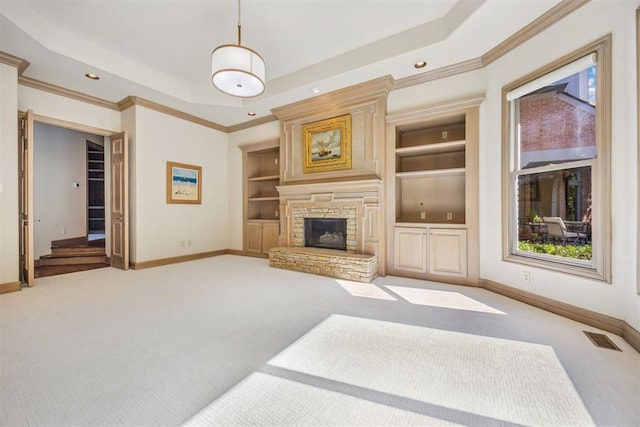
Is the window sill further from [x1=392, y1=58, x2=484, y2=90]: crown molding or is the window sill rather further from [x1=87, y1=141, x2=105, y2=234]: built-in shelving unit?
[x1=87, y1=141, x2=105, y2=234]: built-in shelving unit

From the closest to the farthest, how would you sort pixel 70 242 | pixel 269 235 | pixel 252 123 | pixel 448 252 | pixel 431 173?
pixel 448 252 < pixel 431 173 < pixel 269 235 < pixel 252 123 < pixel 70 242

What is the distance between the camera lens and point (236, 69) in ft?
8.66

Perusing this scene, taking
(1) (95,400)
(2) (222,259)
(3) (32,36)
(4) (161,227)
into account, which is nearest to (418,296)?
(1) (95,400)

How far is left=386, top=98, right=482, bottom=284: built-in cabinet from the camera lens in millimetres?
3539

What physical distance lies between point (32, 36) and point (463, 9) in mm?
4895

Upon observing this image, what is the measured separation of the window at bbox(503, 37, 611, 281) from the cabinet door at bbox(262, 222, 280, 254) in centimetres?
402

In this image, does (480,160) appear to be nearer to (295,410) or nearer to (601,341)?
(601,341)

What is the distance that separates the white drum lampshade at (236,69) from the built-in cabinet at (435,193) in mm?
2192

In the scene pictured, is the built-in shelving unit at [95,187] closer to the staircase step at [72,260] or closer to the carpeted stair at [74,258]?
the carpeted stair at [74,258]

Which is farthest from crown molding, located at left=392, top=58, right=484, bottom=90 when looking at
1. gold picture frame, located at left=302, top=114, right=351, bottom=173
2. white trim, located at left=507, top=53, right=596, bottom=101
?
gold picture frame, located at left=302, top=114, right=351, bottom=173

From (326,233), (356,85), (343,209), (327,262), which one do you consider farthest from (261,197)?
(356,85)

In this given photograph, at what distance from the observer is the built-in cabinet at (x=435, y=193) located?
3.54 meters

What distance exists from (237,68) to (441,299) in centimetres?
343

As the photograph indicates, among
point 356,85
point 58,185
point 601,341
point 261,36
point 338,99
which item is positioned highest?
point 261,36
